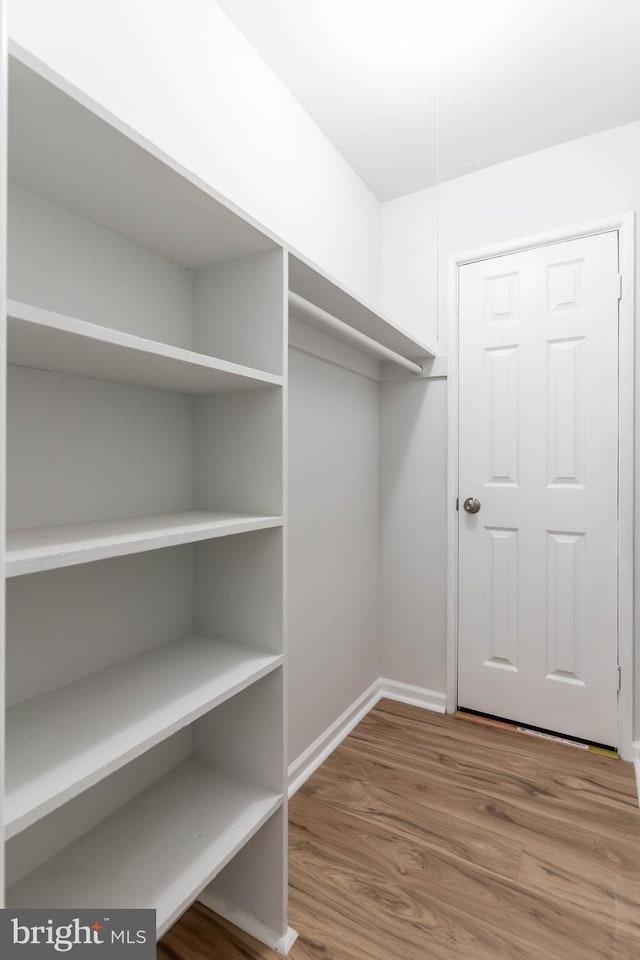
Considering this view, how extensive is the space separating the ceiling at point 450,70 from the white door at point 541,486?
0.47 meters

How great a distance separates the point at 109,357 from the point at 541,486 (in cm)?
182

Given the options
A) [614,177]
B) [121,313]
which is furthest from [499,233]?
[121,313]

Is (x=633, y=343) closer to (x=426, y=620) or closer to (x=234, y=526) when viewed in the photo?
(x=426, y=620)

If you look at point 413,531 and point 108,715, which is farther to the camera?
point 413,531

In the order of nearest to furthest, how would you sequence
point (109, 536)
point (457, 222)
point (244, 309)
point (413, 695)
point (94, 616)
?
point (109, 536)
point (94, 616)
point (244, 309)
point (457, 222)
point (413, 695)

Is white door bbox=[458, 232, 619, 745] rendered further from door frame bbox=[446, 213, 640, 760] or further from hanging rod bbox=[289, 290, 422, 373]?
hanging rod bbox=[289, 290, 422, 373]

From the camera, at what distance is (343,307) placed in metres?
1.62

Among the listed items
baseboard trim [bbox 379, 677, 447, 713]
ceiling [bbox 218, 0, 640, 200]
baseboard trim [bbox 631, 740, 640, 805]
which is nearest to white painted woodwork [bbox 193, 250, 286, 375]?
ceiling [bbox 218, 0, 640, 200]

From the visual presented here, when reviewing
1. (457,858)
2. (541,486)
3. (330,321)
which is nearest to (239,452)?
(330,321)

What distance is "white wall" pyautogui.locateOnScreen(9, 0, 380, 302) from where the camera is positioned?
3.40ft

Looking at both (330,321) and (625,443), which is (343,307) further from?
(625,443)

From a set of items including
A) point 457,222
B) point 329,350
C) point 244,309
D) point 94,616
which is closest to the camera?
point 94,616

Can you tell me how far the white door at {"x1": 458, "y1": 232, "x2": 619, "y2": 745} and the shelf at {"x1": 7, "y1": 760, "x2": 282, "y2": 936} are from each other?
4.55ft

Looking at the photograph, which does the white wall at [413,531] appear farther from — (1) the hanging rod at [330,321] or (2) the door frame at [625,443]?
(2) the door frame at [625,443]
